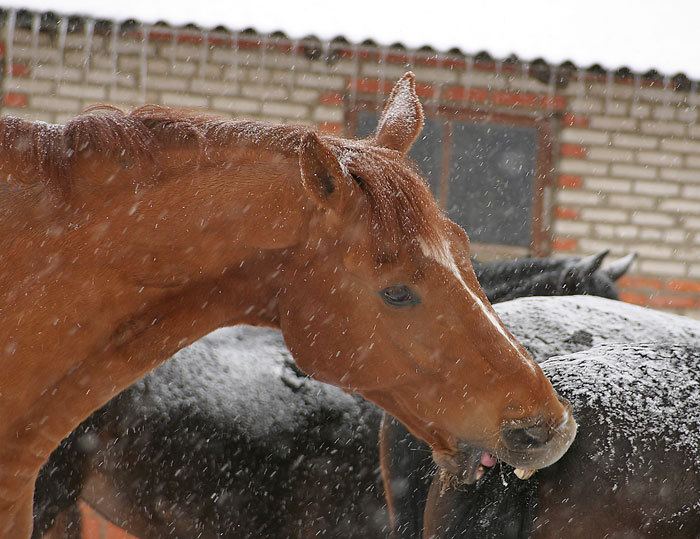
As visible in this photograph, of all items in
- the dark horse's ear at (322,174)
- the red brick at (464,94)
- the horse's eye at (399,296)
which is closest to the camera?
the dark horse's ear at (322,174)

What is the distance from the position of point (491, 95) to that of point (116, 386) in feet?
18.2

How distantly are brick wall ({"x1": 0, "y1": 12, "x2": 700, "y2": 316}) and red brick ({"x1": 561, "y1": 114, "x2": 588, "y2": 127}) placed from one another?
0.01 m

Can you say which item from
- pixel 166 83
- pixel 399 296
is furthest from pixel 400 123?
pixel 166 83

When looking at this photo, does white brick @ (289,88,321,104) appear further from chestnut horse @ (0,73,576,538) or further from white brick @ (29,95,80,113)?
chestnut horse @ (0,73,576,538)

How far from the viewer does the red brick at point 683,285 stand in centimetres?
665

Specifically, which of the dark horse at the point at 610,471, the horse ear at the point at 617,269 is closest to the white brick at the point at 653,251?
the horse ear at the point at 617,269

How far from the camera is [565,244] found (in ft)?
21.9

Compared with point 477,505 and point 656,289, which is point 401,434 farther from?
point 656,289

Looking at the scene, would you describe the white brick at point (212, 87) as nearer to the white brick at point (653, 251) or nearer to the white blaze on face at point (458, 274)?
the white brick at point (653, 251)

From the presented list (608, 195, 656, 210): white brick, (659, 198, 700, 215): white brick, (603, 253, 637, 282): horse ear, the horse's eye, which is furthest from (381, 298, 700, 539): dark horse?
(659, 198, 700, 215): white brick

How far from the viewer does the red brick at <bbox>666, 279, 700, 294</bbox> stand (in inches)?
262

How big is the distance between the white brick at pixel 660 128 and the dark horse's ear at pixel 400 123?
5.27m

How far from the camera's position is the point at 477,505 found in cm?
188

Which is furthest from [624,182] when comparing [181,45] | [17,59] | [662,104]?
[17,59]
